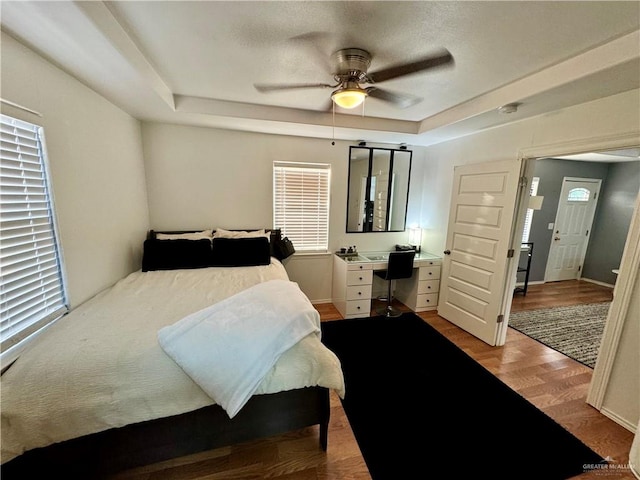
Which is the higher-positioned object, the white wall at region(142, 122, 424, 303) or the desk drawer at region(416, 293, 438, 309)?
the white wall at region(142, 122, 424, 303)

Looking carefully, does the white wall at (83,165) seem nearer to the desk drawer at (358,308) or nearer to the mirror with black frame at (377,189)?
the desk drawer at (358,308)

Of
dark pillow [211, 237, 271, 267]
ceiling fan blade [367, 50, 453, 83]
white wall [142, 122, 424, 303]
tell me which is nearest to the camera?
ceiling fan blade [367, 50, 453, 83]

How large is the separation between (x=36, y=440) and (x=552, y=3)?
10.5 feet

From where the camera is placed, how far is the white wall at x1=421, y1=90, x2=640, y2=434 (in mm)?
1812

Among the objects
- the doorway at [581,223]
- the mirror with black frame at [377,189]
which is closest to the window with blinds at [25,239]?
the mirror with black frame at [377,189]

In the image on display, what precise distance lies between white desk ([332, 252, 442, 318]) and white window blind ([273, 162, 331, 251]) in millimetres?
486

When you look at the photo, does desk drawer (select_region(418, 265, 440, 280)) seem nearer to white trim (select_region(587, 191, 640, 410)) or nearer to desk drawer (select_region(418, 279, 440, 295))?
desk drawer (select_region(418, 279, 440, 295))

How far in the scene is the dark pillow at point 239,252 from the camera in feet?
9.69

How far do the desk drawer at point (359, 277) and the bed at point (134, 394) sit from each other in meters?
1.62

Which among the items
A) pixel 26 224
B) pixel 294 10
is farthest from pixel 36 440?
pixel 294 10

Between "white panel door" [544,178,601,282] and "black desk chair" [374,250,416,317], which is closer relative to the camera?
"black desk chair" [374,250,416,317]

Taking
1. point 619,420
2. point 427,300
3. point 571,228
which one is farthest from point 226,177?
point 571,228

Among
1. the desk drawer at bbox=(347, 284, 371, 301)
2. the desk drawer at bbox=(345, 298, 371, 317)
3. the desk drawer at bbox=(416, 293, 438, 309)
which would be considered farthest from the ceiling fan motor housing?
the desk drawer at bbox=(416, 293, 438, 309)

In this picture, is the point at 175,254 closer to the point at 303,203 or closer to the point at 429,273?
the point at 303,203
